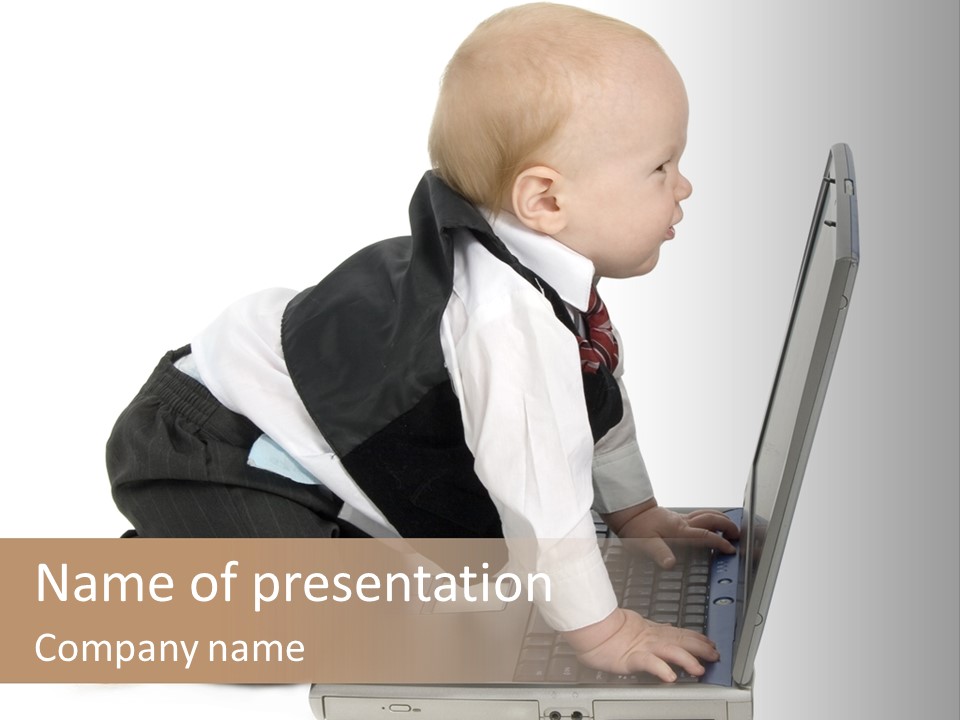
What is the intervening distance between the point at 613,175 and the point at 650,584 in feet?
1.33

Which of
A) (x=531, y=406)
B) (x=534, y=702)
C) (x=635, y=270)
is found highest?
(x=635, y=270)

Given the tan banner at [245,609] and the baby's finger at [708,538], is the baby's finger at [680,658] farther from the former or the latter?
the baby's finger at [708,538]

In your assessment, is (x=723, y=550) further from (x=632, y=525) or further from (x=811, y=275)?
(x=811, y=275)

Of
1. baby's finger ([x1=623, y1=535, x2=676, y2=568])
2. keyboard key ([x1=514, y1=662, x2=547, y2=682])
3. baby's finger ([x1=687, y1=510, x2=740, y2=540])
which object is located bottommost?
keyboard key ([x1=514, y1=662, x2=547, y2=682])

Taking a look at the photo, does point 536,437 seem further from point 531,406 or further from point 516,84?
point 516,84

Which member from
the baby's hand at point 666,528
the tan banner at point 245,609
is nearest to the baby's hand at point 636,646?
the tan banner at point 245,609

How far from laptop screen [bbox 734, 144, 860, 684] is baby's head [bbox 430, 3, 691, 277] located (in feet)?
0.48

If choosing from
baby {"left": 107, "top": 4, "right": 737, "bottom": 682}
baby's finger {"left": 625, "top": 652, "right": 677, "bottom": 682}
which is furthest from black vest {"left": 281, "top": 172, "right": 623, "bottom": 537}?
baby's finger {"left": 625, "top": 652, "right": 677, "bottom": 682}

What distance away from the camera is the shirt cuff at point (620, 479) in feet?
5.54

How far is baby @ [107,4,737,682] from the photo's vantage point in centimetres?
141

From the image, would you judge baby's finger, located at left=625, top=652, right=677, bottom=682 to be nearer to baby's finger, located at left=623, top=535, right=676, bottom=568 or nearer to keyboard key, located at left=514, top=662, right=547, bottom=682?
keyboard key, located at left=514, top=662, right=547, bottom=682

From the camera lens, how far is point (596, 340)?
1.56m

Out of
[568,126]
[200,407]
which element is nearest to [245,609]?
[200,407]

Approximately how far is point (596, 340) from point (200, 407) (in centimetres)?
38
